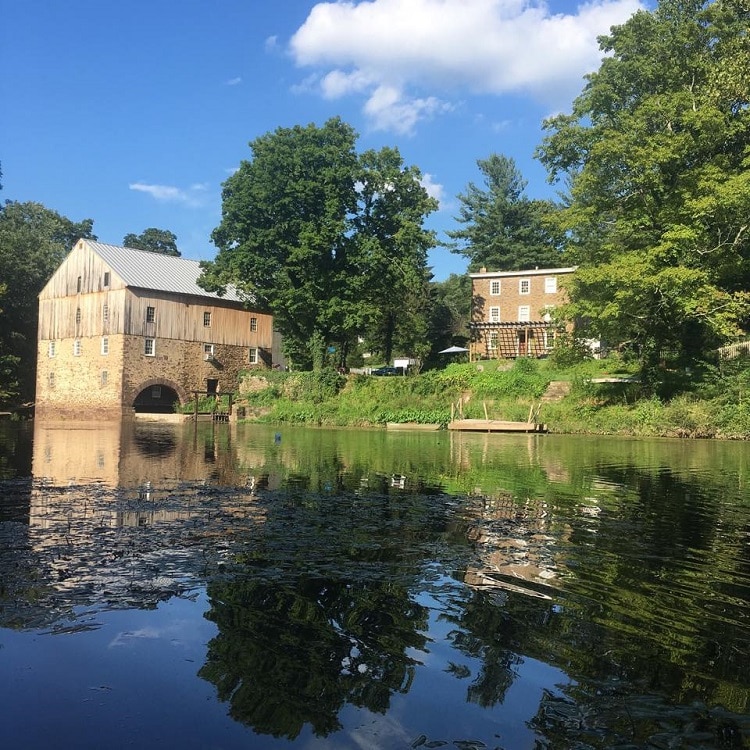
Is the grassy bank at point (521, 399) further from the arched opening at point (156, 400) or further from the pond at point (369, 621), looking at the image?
the pond at point (369, 621)

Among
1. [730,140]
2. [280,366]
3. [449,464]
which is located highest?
[730,140]

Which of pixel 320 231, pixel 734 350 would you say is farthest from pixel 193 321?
pixel 734 350

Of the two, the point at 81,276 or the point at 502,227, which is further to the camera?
the point at 502,227

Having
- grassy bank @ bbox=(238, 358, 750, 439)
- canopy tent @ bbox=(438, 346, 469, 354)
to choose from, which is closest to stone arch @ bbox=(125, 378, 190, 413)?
grassy bank @ bbox=(238, 358, 750, 439)

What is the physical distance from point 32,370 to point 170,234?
47944 millimetres

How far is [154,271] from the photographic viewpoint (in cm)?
5556

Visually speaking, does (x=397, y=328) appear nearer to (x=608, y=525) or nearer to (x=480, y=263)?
(x=480, y=263)

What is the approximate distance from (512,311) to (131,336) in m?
31.5

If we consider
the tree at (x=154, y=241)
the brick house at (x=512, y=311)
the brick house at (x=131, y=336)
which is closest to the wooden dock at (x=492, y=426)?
the brick house at (x=512, y=311)

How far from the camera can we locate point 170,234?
10656 cm

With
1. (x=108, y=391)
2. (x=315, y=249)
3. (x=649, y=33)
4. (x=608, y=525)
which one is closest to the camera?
(x=608, y=525)

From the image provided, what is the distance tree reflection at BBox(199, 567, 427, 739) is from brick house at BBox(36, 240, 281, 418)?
4715 centimetres

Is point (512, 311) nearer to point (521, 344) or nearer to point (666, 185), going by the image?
point (521, 344)

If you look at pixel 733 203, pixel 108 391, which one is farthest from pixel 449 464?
pixel 108 391
